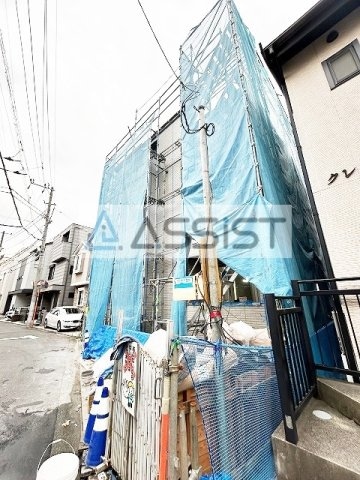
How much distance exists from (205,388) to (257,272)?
2.53 metres

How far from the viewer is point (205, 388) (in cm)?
193

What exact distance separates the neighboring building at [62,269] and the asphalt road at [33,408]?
44.6 feet

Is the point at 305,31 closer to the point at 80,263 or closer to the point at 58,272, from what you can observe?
the point at 80,263

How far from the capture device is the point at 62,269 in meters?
21.8

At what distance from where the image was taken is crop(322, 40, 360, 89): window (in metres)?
4.11

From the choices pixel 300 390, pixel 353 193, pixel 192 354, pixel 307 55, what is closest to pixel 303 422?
pixel 300 390

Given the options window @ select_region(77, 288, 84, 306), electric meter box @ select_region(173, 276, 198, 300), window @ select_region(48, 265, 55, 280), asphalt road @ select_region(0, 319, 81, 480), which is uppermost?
window @ select_region(48, 265, 55, 280)

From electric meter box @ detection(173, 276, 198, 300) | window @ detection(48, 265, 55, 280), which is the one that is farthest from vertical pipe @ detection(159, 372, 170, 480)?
window @ detection(48, 265, 55, 280)

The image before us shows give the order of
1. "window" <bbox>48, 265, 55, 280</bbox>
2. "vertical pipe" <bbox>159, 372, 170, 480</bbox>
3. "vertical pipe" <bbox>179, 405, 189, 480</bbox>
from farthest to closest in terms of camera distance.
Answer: "window" <bbox>48, 265, 55, 280</bbox>
"vertical pipe" <bbox>179, 405, 189, 480</bbox>
"vertical pipe" <bbox>159, 372, 170, 480</bbox>

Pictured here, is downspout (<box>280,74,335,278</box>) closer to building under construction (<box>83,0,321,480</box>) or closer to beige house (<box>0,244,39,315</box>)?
building under construction (<box>83,0,321,480</box>)

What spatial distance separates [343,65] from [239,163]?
2508mm

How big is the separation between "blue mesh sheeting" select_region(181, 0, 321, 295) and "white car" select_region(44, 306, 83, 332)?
41.2 ft

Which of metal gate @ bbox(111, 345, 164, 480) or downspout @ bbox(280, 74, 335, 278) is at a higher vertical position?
downspout @ bbox(280, 74, 335, 278)

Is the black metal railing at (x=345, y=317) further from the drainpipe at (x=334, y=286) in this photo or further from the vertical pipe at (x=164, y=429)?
the vertical pipe at (x=164, y=429)
